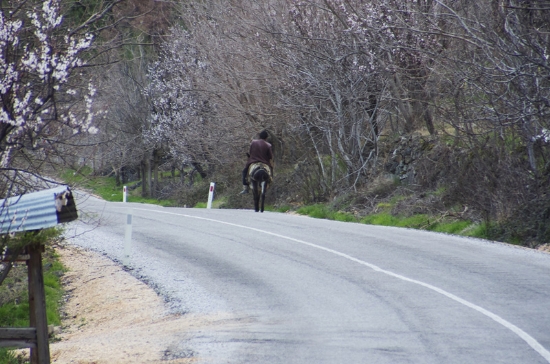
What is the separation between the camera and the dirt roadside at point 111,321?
8078 mm

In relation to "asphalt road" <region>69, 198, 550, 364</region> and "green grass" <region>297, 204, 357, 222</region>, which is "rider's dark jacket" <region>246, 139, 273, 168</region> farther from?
"asphalt road" <region>69, 198, 550, 364</region>

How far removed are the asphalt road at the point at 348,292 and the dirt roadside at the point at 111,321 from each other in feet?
0.93

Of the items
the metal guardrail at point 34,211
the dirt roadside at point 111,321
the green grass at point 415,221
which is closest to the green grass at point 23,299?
the dirt roadside at point 111,321

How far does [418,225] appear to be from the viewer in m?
18.5

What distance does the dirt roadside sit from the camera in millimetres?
8078

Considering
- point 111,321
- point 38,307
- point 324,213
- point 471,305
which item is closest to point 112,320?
point 111,321

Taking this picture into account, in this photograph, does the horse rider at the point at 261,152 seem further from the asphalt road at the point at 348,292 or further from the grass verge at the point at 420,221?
the asphalt road at the point at 348,292

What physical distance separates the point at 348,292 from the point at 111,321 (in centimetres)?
364

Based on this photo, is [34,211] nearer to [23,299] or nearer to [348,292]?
[348,292]

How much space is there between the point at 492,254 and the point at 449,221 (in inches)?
194

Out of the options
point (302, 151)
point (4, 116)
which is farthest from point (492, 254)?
point (302, 151)

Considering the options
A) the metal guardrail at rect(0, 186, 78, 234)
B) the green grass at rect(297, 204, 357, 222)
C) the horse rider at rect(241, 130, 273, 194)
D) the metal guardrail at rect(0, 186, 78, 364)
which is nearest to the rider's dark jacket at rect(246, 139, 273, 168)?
the horse rider at rect(241, 130, 273, 194)

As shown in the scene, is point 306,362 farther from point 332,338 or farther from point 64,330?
point 64,330

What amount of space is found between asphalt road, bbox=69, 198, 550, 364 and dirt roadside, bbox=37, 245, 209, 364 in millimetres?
284
